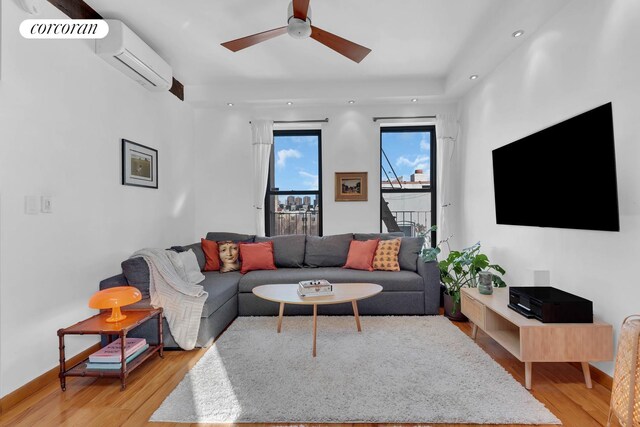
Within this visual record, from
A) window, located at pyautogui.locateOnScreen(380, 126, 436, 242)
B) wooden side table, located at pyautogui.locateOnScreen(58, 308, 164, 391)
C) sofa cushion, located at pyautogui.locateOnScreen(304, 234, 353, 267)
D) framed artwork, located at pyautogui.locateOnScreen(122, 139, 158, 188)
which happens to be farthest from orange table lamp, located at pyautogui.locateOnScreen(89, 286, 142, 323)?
window, located at pyautogui.locateOnScreen(380, 126, 436, 242)

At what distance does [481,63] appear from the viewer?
136 inches

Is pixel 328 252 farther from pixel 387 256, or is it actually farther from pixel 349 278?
pixel 387 256

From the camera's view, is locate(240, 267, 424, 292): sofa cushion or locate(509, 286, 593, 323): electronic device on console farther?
locate(240, 267, 424, 292): sofa cushion

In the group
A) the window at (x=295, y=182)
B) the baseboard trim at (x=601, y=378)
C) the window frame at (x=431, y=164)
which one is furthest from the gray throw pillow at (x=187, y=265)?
the baseboard trim at (x=601, y=378)

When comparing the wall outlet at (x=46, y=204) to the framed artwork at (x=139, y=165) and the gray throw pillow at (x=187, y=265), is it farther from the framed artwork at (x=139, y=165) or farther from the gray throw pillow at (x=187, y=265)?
the gray throw pillow at (x=187, y=265)

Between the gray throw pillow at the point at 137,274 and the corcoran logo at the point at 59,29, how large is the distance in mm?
1675

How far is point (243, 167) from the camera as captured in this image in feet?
15.8

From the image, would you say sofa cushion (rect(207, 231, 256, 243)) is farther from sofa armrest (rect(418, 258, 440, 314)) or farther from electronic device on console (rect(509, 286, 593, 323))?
electronic device on console (rect(509, 286, 593, 323))

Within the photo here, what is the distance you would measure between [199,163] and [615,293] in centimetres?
463

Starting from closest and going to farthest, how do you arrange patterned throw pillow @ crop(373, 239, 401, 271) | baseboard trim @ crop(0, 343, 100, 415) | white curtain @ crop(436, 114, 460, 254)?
baseboard trim @ crop(0, 343, 100, 415) → patterned throw pillow @ crop(373, 239, 401, 271) → white curtain @ crop(436, 114, 460, 254)

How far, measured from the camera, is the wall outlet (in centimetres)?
224

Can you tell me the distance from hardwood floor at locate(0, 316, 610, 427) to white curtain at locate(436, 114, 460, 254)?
2.35 meters

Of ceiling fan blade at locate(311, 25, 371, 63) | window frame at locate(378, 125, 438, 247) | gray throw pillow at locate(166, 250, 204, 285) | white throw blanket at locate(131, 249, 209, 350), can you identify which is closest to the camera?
ceiling fan blade at locate(311, 25, 371, 63)

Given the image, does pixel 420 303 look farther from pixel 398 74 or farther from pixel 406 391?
pixel 398 74
